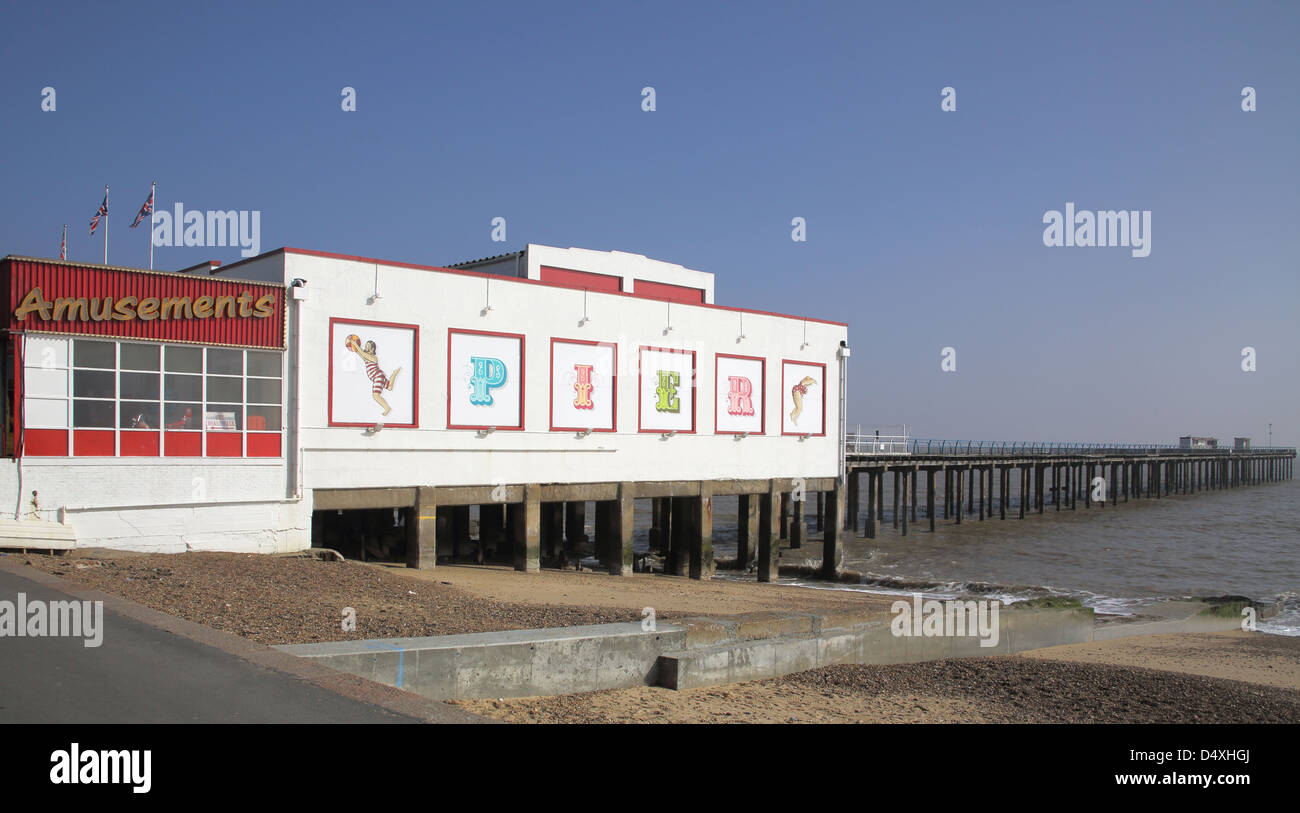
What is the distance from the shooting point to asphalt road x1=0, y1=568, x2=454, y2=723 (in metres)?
6.34

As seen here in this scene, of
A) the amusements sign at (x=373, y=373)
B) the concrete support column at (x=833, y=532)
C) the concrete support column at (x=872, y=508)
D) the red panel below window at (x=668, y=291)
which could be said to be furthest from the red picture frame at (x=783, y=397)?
the concrete support column at (x=872, y=508)

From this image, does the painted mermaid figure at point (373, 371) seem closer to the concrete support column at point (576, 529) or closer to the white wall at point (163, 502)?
the white wall at point (163, 502)

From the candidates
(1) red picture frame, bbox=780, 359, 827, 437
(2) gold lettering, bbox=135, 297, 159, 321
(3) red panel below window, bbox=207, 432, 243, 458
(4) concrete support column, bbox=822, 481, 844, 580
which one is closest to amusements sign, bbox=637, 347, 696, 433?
(1) red picture frame, bbox=780, 359, 827, 437

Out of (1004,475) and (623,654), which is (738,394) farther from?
(1004,475)

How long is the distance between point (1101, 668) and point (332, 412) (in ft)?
47.8

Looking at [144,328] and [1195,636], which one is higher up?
[144,328]

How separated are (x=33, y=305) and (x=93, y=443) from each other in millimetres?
2443

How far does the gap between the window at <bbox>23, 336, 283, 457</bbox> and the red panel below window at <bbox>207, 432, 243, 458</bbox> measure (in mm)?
19

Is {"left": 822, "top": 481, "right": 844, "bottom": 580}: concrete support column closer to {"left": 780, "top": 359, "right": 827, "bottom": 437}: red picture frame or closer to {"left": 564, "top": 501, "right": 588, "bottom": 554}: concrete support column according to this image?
{"left": 780, "top": 359, "right": 827, "bottom": 437}: red picture frame

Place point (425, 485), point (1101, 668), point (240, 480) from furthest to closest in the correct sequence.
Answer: point (425, 485)
point (240, 480)
point (1101, 668)
